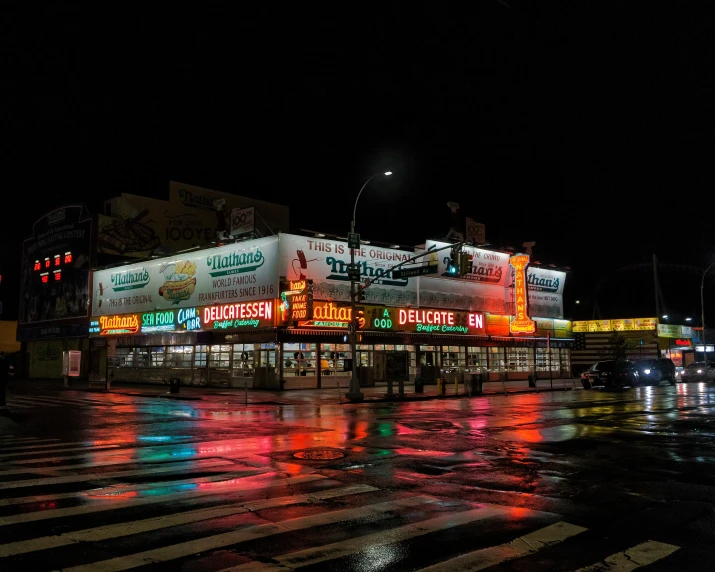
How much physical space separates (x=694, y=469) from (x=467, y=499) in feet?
15.2

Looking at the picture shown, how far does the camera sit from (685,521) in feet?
22.6

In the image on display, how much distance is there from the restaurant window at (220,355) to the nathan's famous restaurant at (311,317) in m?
0.08

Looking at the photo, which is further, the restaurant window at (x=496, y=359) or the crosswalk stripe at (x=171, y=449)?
the restaurant window at (x=496, y=359)

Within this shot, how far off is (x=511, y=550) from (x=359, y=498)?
268 cm

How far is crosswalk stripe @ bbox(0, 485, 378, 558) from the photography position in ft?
19.4

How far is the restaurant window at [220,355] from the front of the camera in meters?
39.1

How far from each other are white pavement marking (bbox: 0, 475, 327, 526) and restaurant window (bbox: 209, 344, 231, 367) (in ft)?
99.7

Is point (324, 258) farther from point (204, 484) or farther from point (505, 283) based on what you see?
point (204, 484)

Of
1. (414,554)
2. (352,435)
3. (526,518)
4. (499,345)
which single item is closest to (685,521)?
(526,518)

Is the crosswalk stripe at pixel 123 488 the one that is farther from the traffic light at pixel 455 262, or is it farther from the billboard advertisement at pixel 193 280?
the billboard advertisement at pixel 193 280

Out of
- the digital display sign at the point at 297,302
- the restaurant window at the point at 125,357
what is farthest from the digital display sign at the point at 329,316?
the restaurant window at the point at 125,357

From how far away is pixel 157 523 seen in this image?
6.77m

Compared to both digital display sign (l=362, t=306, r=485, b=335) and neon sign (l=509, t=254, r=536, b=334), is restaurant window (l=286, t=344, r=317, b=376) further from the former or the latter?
neon sign (l=509, t=254, r=536, b=334)

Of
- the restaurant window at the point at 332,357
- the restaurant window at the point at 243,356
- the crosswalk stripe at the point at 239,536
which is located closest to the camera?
the crosswalk stripe at the point at 239,536
